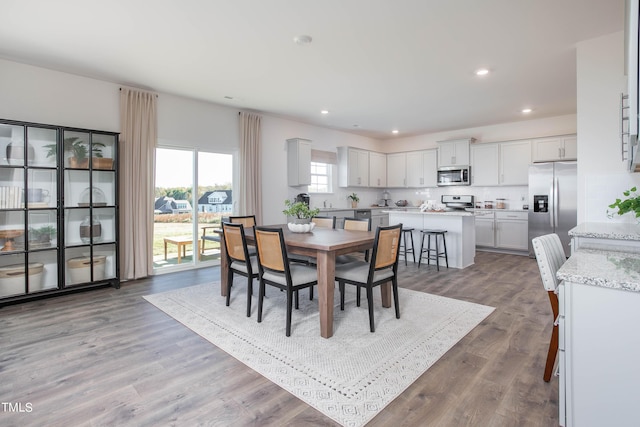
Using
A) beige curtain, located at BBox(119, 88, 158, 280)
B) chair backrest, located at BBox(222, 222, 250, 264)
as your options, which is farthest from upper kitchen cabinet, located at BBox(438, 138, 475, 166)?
beige curtain, located at BBox(119, 88, 158, 280)

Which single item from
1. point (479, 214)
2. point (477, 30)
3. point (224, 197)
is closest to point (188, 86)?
point (224, 197)

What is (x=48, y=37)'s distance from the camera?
3.18m

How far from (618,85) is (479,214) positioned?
4.15 meters

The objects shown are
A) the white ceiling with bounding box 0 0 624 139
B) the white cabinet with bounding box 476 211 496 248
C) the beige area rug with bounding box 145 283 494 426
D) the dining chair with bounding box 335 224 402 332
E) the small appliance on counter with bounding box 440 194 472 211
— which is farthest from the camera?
the small appliance on counter with bounding box 440 194 472 211

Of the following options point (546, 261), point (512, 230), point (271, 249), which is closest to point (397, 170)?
point (512, 230)

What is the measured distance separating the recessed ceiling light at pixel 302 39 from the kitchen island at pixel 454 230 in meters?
3.54

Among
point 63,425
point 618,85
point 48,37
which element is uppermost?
point 48,37

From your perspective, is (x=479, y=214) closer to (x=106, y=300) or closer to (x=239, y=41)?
(x=239, y=41)

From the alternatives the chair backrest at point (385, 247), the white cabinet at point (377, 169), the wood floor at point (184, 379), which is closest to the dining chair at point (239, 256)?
the wood floor at point (184, 379)

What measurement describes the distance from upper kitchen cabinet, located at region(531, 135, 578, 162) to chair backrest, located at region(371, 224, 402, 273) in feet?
16.6

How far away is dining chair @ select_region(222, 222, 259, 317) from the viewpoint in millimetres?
3232

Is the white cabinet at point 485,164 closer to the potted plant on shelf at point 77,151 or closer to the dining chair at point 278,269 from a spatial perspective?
the dining chair at point 278,269

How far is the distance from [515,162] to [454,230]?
2.55 meters

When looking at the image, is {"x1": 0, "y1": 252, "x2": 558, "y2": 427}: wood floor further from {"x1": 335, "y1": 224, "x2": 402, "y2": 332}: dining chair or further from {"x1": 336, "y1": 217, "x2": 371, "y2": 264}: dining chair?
{"x1": 336, "y1": 217, "x2": 371, "y2": 264}: dining chair
